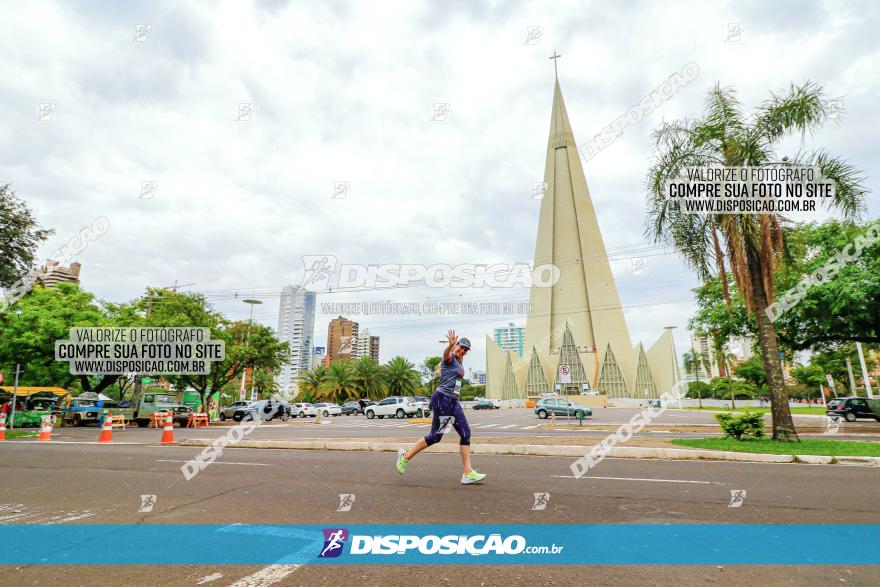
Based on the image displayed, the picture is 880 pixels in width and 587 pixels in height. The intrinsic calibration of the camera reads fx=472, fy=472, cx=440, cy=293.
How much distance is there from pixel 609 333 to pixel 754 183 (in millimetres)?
77267

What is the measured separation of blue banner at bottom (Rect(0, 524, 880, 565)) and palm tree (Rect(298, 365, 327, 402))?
6047cm

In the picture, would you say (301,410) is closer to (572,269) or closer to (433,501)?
(433,501)

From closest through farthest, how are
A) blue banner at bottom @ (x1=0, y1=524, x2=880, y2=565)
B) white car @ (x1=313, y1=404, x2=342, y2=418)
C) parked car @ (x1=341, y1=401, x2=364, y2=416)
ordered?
blue banner at bottom @ (x1=0, y1=524, x2=880, y2=565) < white car @ (x1=313, y1=404, x2=342, y2=418) < parked car @ (x1=341, y1=401, x2=364, y2=416)

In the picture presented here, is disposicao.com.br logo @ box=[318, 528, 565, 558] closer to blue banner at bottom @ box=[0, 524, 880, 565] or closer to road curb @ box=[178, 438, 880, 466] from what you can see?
blue banner at bottom @ box=[0, 524, 880, 565]

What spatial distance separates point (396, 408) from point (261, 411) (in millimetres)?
10418

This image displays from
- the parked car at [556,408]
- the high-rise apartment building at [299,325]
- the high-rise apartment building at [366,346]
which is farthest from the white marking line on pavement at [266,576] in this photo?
the high-rise apartment building at [366,346]

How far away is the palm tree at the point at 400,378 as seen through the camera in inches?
2660

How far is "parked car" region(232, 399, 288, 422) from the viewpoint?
114 feet

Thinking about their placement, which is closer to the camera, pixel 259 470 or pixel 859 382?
Result: pixel 259 470

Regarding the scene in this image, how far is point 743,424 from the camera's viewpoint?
1239 centimetres

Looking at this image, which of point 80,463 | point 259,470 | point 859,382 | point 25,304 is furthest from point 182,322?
point 859,382

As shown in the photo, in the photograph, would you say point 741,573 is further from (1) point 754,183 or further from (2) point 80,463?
(1) point 754,183

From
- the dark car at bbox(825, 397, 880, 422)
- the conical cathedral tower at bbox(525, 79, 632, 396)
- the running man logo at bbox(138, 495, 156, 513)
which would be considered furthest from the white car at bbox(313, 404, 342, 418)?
the conical cathedral tower at bbox(525, 79, 632, 396)

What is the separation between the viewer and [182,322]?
29781 millimetres
